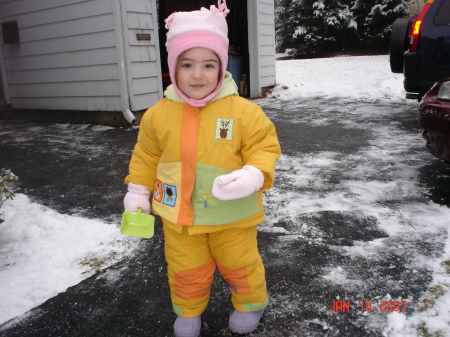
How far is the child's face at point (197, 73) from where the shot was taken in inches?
72.2

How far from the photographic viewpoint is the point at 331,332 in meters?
1.96

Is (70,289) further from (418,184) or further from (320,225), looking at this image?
(418,184)

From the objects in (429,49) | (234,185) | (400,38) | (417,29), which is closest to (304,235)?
(234,185)

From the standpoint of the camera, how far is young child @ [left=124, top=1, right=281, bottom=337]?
1.83 metres

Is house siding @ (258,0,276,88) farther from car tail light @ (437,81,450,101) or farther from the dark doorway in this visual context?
car tail light @ (437,81,450,101)

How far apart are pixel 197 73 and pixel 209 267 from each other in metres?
0.91

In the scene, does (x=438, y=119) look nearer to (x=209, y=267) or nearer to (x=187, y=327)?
(x=209, y=267)

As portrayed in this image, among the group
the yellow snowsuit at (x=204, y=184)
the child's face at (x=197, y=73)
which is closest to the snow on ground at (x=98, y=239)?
the yellow snowsuit at (x=204, y=184)

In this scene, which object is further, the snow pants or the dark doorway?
the dark doorway

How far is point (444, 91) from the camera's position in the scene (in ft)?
11.3

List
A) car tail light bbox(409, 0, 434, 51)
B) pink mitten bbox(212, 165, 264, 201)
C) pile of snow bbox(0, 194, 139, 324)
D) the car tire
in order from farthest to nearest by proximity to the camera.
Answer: the car tire
car tail light bbox(409, 0, 434, 51)
pile of snow bbox(0, 194, 139, 324)
pink mitten bbox(212, 165, 264, 201)

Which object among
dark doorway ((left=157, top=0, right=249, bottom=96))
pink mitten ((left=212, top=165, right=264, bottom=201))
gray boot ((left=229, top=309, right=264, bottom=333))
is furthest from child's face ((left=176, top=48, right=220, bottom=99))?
dark doorway ((left=157, top=0, right=249, bottom=96))

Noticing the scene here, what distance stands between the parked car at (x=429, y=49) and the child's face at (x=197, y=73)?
4.49m

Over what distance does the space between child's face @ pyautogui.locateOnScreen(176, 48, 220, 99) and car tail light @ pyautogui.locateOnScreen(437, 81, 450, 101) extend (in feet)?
7.86
